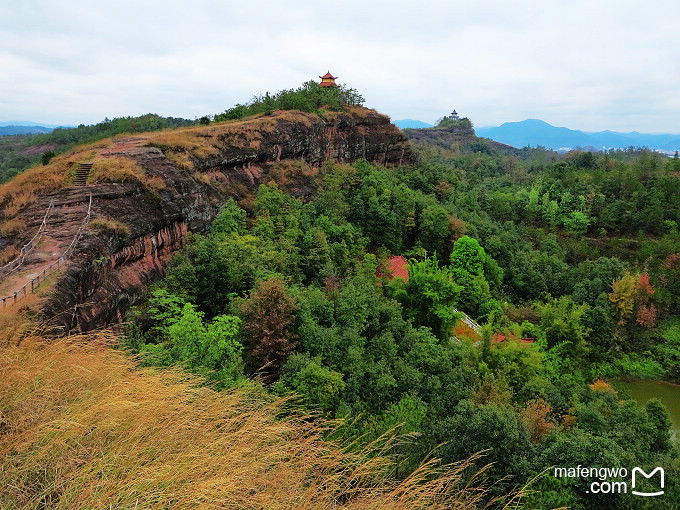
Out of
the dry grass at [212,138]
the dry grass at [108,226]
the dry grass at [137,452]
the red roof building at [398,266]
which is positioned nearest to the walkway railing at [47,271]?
the dry grass at [108,226]

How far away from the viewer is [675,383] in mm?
21188

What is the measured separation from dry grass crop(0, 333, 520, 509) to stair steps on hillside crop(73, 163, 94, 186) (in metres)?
11.1

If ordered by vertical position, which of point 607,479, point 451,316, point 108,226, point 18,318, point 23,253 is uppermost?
point 108,226

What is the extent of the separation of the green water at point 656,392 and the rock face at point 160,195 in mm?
21437

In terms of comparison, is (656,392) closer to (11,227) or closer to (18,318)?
(18,318)

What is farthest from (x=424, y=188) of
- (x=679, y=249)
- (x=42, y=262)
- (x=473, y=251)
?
(x=42, y=262)

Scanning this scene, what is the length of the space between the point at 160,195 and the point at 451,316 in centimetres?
1280

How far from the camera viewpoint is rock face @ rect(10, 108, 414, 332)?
33.8 ft

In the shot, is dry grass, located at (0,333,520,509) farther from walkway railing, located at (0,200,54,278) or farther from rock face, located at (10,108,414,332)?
walkway railing, located at (0,200,54,278)

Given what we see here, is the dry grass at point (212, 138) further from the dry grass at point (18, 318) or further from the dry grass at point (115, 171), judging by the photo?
the dry grass at point (18, 318)

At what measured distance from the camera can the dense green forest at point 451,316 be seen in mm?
8344

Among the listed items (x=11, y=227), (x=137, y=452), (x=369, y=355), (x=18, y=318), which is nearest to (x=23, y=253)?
(x=11, y=227)

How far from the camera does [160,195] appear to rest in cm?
1487

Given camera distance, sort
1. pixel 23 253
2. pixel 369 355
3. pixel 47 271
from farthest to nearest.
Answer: pixel 369 355, pixel 23 253, pixel 47 271
